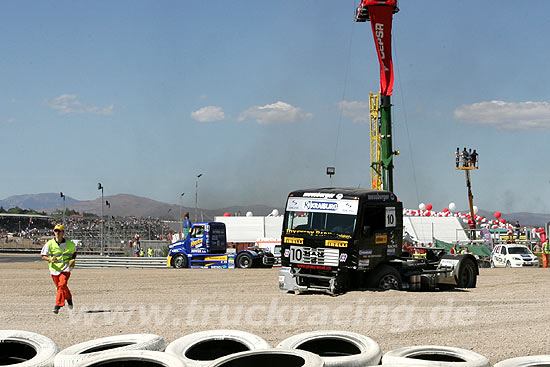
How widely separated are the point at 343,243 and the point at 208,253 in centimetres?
1562

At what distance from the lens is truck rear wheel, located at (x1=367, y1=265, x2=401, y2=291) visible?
15836 millimetres

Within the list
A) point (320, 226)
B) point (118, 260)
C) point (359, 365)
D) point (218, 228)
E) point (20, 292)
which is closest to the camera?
point (359, 365)

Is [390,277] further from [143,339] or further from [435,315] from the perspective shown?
[143,339]

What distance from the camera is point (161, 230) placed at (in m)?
75.6

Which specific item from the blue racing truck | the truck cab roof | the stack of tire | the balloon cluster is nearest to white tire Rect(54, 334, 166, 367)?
the stack of tire

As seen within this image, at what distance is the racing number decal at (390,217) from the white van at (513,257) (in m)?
18.5

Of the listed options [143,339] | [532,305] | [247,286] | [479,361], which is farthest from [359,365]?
[247,286]

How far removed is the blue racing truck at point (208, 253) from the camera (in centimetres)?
2961

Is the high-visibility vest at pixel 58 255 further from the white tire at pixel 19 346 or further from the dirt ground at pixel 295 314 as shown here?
the white tire at pixel 19 346

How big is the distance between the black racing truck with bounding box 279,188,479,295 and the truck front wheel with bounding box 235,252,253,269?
1336 centimetres

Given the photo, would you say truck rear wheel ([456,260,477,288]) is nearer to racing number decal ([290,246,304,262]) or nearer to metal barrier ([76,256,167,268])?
racing number decal ([290,246,304,262])

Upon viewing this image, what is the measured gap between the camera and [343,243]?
598 inches

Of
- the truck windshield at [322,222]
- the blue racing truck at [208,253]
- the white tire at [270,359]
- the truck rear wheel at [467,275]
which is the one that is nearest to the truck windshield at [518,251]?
the blue racing truck at [208,253]

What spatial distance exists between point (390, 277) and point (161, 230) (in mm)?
62014
